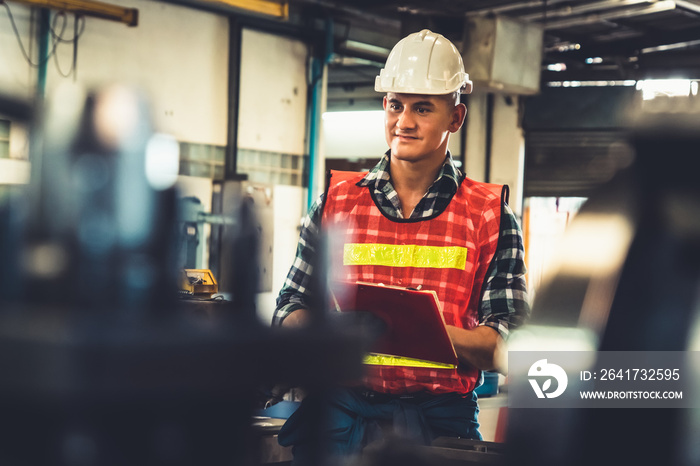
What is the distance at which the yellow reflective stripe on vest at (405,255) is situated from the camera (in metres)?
2.45

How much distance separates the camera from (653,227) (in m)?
1.11

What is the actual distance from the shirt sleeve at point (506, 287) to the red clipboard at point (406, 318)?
0.23 m

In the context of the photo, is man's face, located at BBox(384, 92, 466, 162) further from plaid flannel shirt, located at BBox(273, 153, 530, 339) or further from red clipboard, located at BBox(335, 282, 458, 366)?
red clipboard, located at BBox(335, 282, 458, 366)

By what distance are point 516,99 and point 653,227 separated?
31.3 feet

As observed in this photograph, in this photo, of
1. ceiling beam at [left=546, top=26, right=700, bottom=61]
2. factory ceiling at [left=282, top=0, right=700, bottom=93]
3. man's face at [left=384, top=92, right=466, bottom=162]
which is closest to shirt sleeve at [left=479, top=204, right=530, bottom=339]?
man's face at [left=384, top=92, right=466, bottom=162]

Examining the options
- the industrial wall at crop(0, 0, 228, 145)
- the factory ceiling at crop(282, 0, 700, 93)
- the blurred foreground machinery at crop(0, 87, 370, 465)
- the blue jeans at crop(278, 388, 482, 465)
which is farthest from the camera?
the factory ceiling at crop(282, 0, 700, 93)

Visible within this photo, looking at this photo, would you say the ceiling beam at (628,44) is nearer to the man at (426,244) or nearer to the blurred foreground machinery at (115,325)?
the man at (426,244)

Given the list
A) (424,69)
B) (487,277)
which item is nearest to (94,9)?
(424,69)

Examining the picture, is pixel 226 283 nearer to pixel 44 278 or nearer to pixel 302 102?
pixel 44 278

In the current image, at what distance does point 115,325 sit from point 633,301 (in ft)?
2.12

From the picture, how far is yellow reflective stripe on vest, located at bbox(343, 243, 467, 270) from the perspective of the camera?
8.02 feet

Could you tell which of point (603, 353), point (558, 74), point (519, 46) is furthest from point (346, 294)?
point (558, 74)

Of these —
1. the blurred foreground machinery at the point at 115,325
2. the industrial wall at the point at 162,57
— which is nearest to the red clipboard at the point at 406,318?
the blurred foreground machinery at the point at 115,325

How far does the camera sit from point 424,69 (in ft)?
8.58
